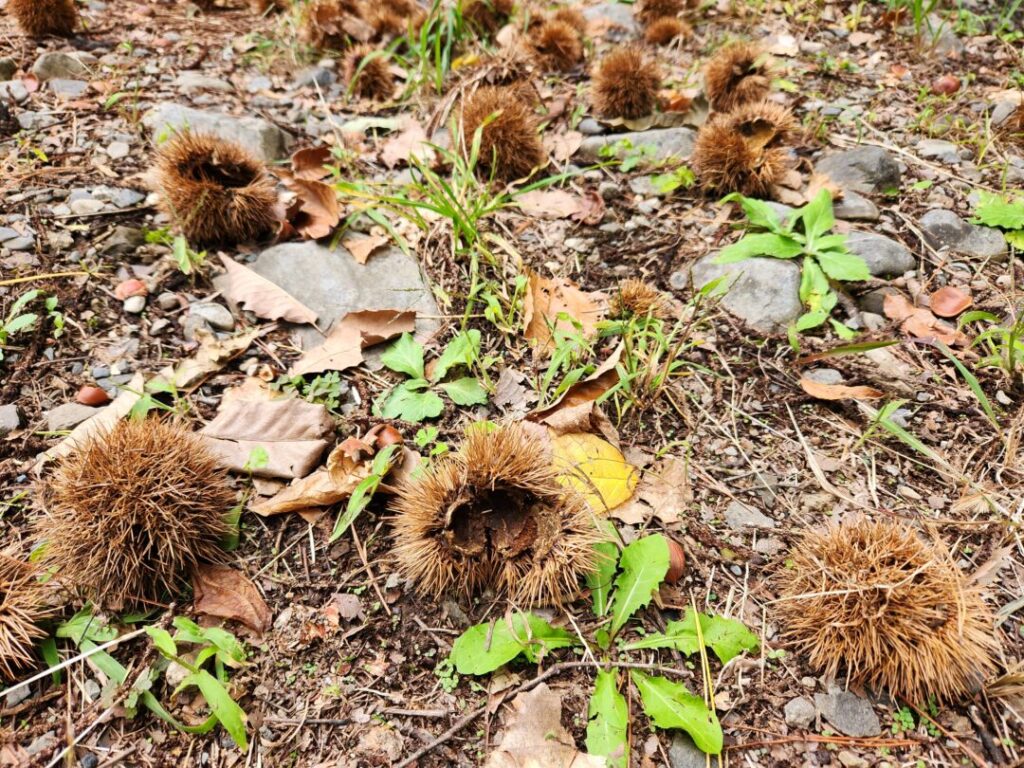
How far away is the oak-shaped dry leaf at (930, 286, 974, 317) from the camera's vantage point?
258 cm

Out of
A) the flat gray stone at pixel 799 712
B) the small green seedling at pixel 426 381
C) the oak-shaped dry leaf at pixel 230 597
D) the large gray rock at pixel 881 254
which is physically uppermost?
the large gray rock at pixel 881 254

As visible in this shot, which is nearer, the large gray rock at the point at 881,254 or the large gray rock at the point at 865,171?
the large gray rock at the point at 881,254

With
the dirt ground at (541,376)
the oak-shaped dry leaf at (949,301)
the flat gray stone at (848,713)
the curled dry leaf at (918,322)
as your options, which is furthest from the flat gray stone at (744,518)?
the oak-shaped dry leaf at (949,301)

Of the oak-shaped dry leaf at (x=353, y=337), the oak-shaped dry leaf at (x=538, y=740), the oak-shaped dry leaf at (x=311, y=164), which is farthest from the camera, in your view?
the oak-shaped dry leaf at (x=311, y=164)

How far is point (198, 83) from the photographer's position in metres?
3.77

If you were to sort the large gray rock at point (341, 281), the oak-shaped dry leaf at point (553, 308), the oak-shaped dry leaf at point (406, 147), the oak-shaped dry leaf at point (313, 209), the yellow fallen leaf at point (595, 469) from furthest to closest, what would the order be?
the oak-shaped dry leaf at point (406, 147) < the oak-shaped dry leaf at point (313, 209) < the large gray rock at point (341, 281) < the oak-shaped dry leaf at point (553, 308) < the yellow fallen leaf at point (595, 469)

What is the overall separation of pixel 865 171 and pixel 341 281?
2610 millimetres

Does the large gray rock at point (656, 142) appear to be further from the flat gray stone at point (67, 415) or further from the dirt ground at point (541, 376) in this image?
the flat gray stone at point (67, 415)

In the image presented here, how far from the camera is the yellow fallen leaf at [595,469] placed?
78.6 inches

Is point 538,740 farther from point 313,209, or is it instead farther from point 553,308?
point 313,209

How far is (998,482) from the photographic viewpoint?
6.84ft

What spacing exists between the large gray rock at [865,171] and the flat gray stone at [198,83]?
351 cm

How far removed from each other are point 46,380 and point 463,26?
134 inches

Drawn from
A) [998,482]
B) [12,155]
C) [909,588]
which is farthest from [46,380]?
[998,482]
